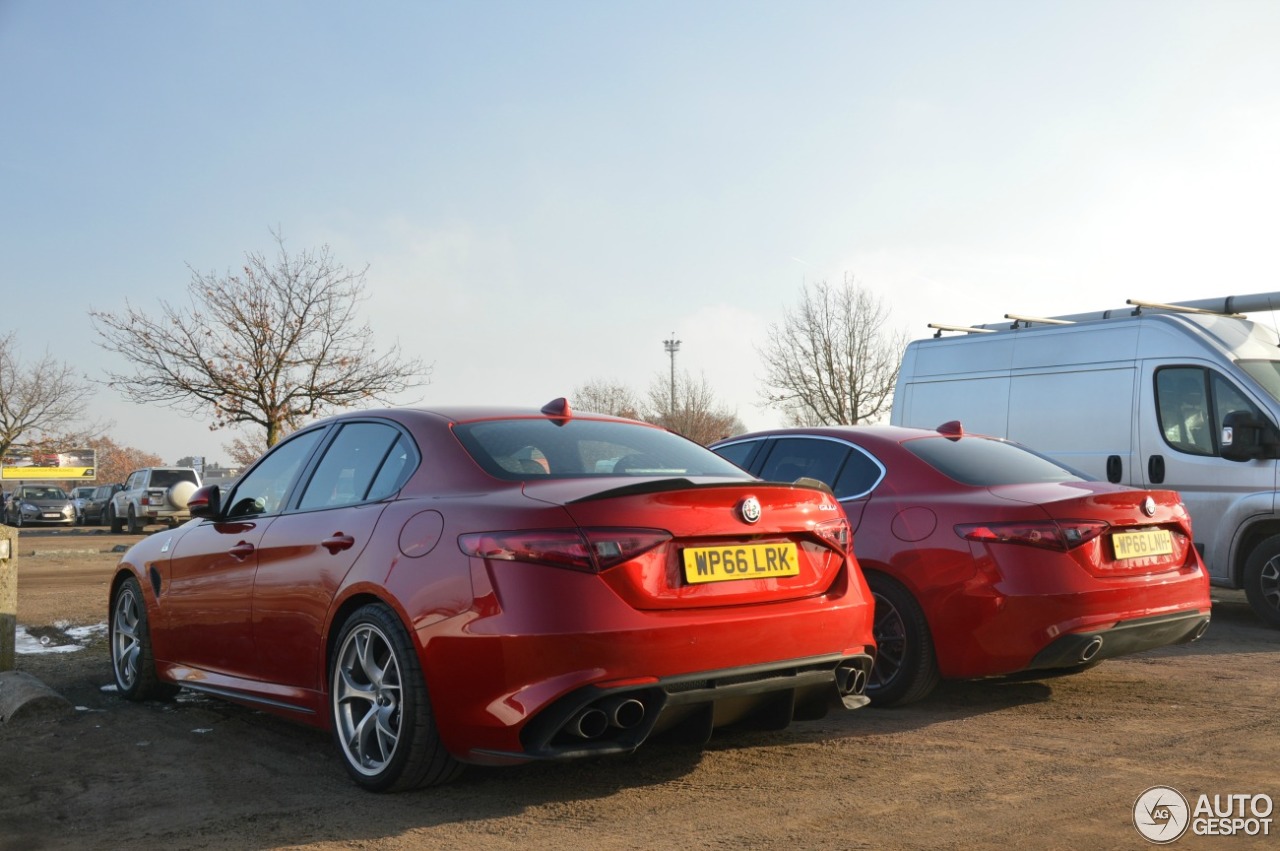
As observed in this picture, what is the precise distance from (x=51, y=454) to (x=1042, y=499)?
7077cm

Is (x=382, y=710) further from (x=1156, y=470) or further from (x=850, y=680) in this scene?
(x=1156, y=470)

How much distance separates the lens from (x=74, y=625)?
31.9ft

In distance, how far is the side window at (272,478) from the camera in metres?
5.63

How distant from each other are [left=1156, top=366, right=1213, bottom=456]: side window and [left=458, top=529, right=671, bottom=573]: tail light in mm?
7573

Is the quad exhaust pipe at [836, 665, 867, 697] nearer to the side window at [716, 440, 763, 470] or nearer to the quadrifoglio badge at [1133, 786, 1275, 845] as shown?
the quadrifoglio badge at [1133, 786, 1275, 845]

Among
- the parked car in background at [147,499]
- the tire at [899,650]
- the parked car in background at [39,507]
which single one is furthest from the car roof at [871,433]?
the parked car in background at [39,507]

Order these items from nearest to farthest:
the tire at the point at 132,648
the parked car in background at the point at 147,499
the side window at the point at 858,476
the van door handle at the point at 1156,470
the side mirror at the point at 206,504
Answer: the side mirror at the point at 206,504
the tire at the point at 132,648
the side window at the point at 858,476
the van door handle at the point at 1156,470
the parked car in background at the point at 147,499

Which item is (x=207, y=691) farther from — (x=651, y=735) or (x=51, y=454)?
(x=51, y=454)

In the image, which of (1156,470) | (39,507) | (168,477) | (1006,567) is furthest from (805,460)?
(39,507)

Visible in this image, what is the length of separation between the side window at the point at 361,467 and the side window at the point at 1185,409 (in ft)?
25.0

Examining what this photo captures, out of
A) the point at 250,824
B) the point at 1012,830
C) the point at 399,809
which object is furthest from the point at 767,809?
the point at 250,824

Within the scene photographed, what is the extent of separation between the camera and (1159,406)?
1035 cm

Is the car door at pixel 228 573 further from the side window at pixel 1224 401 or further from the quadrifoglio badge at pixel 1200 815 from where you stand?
the side window at pixel 1224 401

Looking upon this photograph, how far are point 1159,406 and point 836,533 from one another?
6.79m
